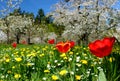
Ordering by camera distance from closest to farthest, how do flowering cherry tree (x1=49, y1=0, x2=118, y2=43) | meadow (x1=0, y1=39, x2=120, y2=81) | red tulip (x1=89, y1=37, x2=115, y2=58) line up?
red tulip (x1=89, y1=37, x2=115, y2=58)
meadow (x1=0, y1=39, x2=120, y2=81)
flowering cherry tree (x1=49, y1=0, x2=118, y2=43)

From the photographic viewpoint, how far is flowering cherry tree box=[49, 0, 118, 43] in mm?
32719

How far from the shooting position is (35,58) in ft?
21.8

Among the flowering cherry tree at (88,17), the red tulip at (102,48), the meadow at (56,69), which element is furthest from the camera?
the flowering cherry tree at (88,17)

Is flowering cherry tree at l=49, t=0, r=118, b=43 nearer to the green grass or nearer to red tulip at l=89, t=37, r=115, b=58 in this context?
the green grass

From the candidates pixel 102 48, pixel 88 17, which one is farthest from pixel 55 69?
pixel 88 17

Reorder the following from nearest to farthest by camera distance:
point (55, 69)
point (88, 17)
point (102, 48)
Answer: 1. point (102, 48)
2. point (55, 69)
3. point (88, 17)

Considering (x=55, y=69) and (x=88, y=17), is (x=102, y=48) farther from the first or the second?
(x=88, y=17)

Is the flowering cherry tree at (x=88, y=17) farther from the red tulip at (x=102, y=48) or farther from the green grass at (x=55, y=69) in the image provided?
the red tulip at (x=102, y=48)

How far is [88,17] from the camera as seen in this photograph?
1312 inches

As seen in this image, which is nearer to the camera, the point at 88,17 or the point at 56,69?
the point at 56,69

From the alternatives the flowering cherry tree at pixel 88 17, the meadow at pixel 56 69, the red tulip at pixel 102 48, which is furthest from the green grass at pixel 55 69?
the flowering cherry tree at pixel 88 17

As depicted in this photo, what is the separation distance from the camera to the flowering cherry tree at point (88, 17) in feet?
107

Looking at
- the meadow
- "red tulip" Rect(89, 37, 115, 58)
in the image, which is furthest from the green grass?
"red tulip" Rect(89, 37, 115, 58)

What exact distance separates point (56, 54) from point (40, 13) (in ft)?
351
